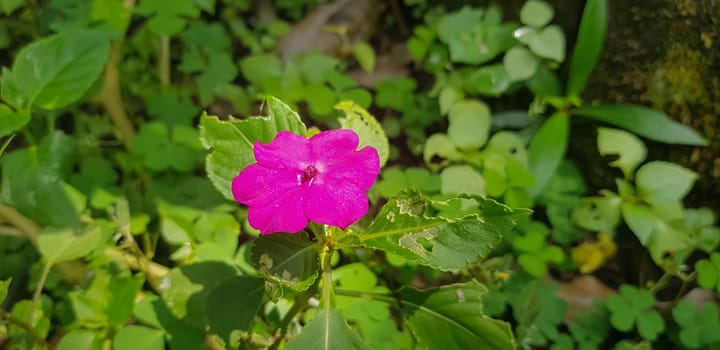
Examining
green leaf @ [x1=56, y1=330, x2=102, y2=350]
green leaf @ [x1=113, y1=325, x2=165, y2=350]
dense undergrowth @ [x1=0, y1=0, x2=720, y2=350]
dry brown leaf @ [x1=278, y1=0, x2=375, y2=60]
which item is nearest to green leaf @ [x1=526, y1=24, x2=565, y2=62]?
dense undergrowth @ [x1=0, y1=0, x2=720, y2=350]

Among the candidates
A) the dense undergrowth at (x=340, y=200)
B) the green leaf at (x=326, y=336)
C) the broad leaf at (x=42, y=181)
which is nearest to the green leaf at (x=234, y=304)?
the dense undergrowth at (x=340, y=200)

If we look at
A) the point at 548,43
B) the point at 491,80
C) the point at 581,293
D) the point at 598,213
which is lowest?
the point at 581,293

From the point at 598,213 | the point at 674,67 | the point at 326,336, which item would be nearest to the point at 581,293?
the point at 598,213

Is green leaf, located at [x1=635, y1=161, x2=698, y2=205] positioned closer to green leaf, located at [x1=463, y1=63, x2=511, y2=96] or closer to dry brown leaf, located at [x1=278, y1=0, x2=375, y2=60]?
green leaf, located at [x1=463, y1=63, x2=511, y2=96]

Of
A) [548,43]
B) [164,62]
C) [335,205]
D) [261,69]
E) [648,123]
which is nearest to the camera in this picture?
[335,205]

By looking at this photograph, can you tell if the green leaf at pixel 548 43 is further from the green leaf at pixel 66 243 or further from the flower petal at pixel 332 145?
the green leaf at pixel 66 243

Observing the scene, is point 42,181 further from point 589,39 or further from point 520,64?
point 589,39
